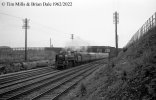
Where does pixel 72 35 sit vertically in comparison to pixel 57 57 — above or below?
above

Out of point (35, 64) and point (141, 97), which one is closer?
point (141, 97)

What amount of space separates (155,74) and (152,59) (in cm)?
139

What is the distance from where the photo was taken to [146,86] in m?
6.82

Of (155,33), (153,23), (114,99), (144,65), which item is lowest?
(114,99)

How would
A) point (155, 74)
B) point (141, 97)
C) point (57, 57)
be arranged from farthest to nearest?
point (57, 57) < point (155, 74) < point (141, 97)

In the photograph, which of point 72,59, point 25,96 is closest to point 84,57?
point 72,59

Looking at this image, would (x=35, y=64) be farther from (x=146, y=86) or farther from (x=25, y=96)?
(x=146, y=86)

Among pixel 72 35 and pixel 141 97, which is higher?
pixel 72 35

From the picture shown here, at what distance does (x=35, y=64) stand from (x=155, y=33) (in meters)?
26.0

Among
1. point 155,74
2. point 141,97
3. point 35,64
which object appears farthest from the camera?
point 35,64

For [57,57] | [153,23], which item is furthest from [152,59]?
[57,57]

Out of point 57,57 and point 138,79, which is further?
point 57,57

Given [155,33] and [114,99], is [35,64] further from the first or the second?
[114,99]

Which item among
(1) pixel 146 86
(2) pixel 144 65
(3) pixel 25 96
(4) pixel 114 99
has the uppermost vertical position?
(2) pixel 144 65
